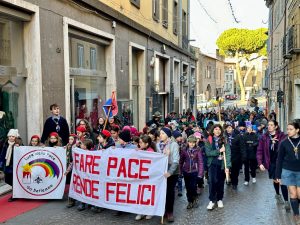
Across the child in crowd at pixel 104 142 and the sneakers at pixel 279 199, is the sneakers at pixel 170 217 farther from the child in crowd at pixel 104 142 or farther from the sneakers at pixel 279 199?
the sneakers at pixel 279 199

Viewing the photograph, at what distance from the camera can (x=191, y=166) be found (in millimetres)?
7906

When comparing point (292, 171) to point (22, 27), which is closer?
point (292, 171)

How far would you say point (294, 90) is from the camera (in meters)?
21.4

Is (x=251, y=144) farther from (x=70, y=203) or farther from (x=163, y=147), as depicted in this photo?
(x=70, y=203)

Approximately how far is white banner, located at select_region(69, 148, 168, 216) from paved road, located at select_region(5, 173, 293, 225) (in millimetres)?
260

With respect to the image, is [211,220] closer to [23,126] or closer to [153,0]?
[23,126]

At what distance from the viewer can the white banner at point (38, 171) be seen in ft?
27.2

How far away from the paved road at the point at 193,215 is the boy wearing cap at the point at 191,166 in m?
0.34

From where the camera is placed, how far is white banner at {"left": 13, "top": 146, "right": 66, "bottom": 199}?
830 centimetres

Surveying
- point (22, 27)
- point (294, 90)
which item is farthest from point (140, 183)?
point (294, 90)

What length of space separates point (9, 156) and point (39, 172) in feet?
2.21

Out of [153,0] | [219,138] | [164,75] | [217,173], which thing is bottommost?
[217,173]

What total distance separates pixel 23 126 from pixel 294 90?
15.1 m

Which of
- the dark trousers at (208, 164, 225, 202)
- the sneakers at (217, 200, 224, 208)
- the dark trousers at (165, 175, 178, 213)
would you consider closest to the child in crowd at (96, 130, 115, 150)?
the dark trousers at (165, 175, 178, 213)
